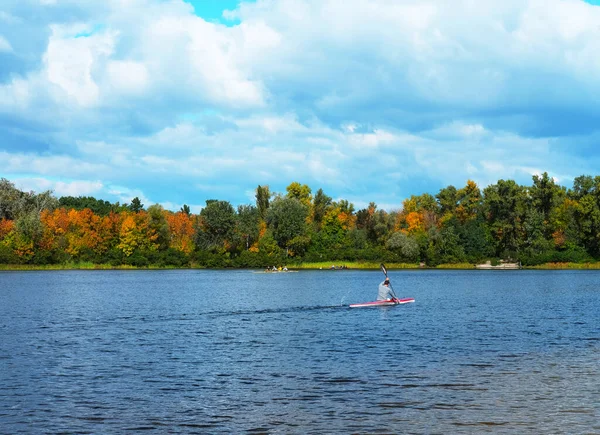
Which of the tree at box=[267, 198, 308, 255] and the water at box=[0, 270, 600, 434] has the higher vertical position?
the tree at box=[267, 198, 308, 255]

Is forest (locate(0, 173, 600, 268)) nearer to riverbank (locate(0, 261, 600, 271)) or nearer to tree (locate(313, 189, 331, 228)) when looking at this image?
riverbank (locate(0, 261, 600, 271))

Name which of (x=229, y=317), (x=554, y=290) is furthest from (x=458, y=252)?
(x=229, y=317)

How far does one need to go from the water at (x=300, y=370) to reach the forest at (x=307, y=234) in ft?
314

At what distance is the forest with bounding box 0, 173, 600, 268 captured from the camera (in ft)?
485

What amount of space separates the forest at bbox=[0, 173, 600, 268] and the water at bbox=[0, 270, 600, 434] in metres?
95.6

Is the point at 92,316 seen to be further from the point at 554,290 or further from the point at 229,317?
the point at 554,290

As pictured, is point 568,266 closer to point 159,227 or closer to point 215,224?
point 215,224

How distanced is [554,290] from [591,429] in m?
67.2

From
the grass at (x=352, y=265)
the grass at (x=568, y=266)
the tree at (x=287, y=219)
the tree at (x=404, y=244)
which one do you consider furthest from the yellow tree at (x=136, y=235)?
the grass at (x=568, y=266)

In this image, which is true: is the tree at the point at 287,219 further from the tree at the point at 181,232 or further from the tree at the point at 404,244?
the tree at the point at 181,232

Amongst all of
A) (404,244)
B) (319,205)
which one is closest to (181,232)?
(319,205)

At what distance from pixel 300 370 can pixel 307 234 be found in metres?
125

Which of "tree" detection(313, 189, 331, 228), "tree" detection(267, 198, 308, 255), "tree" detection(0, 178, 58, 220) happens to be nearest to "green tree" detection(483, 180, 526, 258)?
"tree" detection(313, 189, 331, 228)

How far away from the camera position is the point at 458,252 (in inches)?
5965
